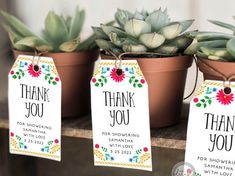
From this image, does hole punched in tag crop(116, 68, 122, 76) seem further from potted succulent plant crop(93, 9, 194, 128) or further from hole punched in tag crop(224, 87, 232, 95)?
hole punched in tag crop(224, 87, 232, 95)

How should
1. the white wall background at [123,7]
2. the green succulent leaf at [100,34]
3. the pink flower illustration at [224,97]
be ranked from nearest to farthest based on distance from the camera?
the pink flower illustration at [224,97]
the green succulent leaf at [100,34]
the white wall background at [123,7]

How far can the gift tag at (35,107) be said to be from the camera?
2.15 ft

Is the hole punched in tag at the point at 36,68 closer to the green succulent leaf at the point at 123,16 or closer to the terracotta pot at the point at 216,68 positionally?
the green succulent leaf at the point at 123,16

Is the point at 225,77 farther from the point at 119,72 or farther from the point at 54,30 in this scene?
the point at 54,30

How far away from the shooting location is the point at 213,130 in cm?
55

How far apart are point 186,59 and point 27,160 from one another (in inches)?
17.5

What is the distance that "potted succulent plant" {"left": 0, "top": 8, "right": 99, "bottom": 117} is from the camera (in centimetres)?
68

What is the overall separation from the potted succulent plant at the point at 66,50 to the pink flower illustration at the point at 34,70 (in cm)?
3

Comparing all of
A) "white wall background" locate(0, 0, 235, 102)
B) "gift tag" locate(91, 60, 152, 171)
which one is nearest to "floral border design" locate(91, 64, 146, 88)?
"gift tag" locate(91, 60, 152, 171)

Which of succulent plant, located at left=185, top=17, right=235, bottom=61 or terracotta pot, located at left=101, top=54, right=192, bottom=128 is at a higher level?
succulent plant, located at left=185, top=17, right=235, bottom=61

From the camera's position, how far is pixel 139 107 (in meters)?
0.60

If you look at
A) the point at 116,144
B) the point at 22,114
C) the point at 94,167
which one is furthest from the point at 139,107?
the point at 94,167

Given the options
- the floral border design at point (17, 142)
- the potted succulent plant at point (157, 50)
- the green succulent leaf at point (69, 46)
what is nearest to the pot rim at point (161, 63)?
the potted succulent plant at point (157, 50)

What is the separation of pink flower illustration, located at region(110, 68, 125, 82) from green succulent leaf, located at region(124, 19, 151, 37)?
58mm
